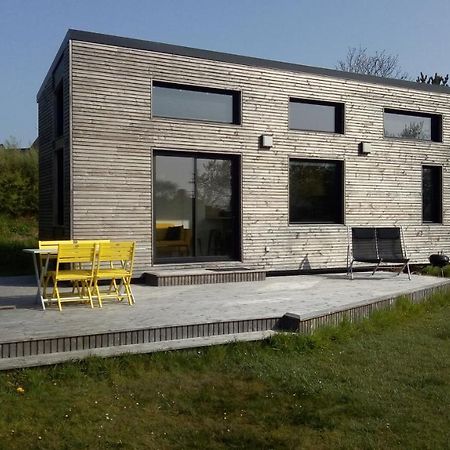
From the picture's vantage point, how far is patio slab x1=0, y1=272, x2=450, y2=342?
5.88 metres

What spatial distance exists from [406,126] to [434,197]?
1.78 m

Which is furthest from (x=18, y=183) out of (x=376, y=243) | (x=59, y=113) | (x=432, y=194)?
(x=432, y=194)

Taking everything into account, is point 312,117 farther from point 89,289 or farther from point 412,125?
point 89,289

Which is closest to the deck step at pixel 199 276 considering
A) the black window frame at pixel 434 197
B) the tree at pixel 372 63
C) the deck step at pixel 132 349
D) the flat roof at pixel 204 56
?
the deck step at pixel 132 349

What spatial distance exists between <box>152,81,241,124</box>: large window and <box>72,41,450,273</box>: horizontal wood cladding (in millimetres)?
175

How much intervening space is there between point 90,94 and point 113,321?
184 inches

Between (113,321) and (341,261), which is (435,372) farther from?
(341,261)

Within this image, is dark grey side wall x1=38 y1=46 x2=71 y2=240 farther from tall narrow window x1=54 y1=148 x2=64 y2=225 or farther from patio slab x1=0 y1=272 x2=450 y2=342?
patio slab x1=0 y1=272 x2=450 y2=342

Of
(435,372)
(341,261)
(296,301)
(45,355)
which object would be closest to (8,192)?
(341,261)

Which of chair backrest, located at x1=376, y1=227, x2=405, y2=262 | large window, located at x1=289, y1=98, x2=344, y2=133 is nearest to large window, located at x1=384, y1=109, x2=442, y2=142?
large window, located at x1=289, y1=98, x2=344, y2=133

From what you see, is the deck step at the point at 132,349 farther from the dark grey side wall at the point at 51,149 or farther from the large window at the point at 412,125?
the large window at the point at 412,125

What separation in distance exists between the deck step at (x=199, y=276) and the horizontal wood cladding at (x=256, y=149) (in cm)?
57

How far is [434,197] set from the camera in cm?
1343

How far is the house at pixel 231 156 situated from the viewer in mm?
9547
